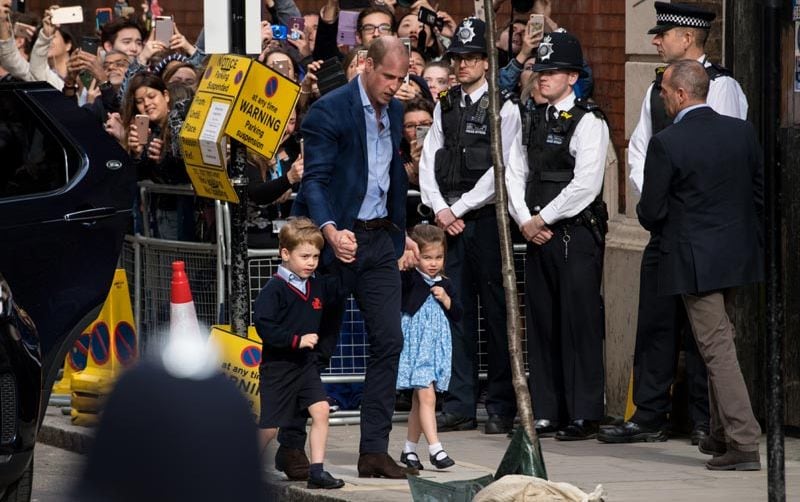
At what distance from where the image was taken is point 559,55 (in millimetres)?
9883

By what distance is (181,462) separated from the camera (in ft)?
6.17

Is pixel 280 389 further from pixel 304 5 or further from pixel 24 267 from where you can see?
pixel 304 5

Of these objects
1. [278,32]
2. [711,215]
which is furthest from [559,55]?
[278,32]

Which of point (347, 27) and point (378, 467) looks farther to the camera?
point (347, 27)

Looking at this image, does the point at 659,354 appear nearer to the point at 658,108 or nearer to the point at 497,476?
the point at 658,108

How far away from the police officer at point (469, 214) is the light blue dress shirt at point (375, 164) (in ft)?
5.51

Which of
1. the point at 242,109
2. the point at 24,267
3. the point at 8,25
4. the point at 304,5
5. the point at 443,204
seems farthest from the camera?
the point at 304,5

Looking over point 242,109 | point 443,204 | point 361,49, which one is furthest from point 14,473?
point 361,49

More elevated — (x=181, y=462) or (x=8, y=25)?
(x=8, y=25)

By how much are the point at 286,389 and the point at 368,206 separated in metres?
0.96

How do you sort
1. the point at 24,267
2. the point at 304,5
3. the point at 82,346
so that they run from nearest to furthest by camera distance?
the point at 24,267 → the point at 82,346 → the point at 304,5

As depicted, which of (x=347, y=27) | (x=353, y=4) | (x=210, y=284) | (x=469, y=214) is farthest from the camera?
(x=353, y=4)

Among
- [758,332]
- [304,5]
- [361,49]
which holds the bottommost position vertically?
[758,332]

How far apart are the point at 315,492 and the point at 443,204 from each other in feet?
8.53
